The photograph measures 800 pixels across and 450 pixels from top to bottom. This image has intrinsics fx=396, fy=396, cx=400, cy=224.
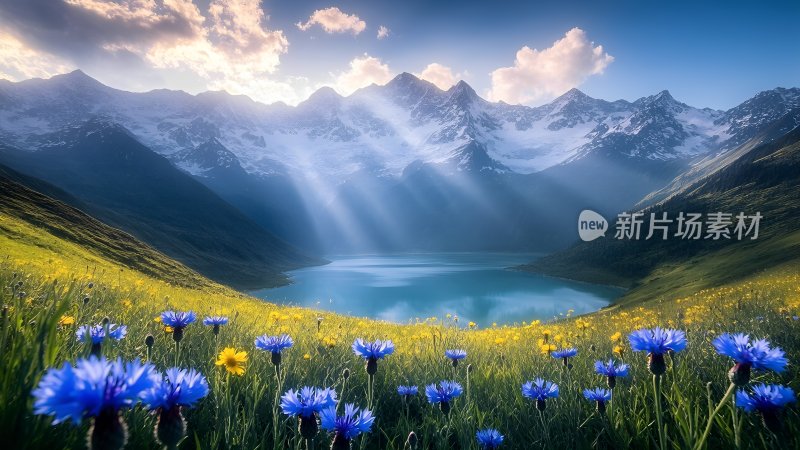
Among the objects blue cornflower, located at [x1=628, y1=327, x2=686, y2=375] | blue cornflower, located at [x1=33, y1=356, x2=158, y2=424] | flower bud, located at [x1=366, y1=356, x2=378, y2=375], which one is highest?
blue cornflower, located at [x1=33, y1=356, x2=158, y2=424]

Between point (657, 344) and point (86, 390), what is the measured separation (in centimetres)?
249

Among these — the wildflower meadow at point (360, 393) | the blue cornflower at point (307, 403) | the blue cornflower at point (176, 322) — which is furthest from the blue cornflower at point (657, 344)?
the blue cornflower at point (176, 322)

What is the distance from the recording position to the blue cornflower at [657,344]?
81.8 inches

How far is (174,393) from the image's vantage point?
4.74 ft

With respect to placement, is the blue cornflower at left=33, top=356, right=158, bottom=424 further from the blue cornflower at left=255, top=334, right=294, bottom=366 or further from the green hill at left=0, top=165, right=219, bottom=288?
the green hill at left=0, top=165, right=219, bottom=288

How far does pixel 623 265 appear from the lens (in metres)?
124

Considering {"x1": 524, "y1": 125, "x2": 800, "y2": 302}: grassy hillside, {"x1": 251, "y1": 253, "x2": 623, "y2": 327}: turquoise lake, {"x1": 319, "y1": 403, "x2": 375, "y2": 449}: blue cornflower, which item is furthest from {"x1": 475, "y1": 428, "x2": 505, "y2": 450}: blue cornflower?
{"x1": 524, "y1": 125, "x2": 800, "y2": 302}: grassy hillside

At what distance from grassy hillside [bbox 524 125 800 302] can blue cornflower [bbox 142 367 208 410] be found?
269 ft

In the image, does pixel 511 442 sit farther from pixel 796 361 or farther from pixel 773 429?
pixel 796 361

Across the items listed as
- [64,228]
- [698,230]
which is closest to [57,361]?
[64,228]

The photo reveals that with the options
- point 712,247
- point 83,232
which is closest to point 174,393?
point 83,232

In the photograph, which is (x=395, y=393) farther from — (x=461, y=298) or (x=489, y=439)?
(x=461, y=298)

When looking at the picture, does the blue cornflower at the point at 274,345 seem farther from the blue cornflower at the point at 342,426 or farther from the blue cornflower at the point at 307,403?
the blue cornflower at the point at 342,426

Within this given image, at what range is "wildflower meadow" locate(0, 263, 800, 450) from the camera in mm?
1271
